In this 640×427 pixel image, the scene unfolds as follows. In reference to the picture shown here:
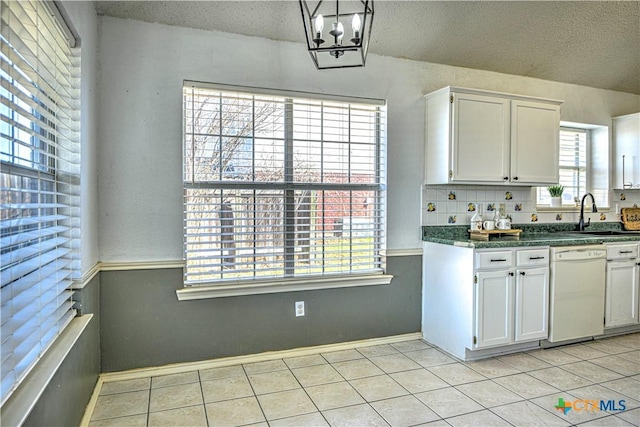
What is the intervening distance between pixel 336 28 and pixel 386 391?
6.94 feet

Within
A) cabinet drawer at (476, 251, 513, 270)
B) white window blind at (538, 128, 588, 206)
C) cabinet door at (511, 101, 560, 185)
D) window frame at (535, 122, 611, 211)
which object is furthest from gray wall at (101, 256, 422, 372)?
window frame at (535, 122, 611, 211)

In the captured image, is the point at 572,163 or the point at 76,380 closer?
the point at 76,380

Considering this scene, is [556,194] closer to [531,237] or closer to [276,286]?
[531,237]

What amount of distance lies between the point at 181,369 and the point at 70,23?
87.1 inches

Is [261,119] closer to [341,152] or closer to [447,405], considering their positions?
[341,152]

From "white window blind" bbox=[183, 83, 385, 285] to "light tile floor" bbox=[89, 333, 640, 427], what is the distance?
0.70 m

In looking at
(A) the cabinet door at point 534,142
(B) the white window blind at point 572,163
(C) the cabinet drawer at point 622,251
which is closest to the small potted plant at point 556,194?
(B) the white window blind at point 572,163

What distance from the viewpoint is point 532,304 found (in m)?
3.21

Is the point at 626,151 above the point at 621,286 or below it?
above

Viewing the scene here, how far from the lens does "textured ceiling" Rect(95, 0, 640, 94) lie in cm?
278

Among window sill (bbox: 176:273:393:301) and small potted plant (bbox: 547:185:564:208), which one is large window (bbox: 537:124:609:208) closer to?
small potted plant (bbox: 547:185:564:208)

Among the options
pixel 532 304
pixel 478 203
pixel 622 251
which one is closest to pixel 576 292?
pixel 532 304

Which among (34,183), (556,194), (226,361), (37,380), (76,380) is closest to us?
(37,380)

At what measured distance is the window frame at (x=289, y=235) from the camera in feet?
9.46
